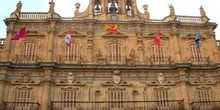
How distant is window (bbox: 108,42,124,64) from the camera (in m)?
30.5

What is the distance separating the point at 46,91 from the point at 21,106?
268 centimetres

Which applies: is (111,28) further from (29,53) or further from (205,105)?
(205,105)

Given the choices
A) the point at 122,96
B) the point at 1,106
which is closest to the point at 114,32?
the point at 122,96

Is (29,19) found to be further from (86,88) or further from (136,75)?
(136,75)

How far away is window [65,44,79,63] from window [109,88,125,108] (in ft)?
16.8

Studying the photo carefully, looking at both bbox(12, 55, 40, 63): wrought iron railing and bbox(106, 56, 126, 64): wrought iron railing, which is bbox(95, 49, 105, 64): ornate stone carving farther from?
bbox(12, 55, 40, 63): wrought iron railing

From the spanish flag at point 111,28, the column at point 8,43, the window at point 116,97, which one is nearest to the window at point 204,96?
the window at point 116,97

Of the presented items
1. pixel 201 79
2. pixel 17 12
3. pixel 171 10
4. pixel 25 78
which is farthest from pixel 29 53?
pixel 201 79

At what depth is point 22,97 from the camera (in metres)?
28.1

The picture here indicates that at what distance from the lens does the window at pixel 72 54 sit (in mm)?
30323

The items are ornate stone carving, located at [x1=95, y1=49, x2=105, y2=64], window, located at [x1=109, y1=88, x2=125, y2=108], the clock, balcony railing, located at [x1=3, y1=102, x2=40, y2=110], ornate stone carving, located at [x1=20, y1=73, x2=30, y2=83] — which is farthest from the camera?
the clock

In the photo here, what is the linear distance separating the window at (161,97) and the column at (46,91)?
10470 mm

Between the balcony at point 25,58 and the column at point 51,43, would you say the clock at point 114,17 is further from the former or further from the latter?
the balcony at point 25,58

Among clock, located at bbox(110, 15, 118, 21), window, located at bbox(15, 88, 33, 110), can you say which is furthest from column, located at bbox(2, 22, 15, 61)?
clock, located at bbox(110, 15, 118, 21)
